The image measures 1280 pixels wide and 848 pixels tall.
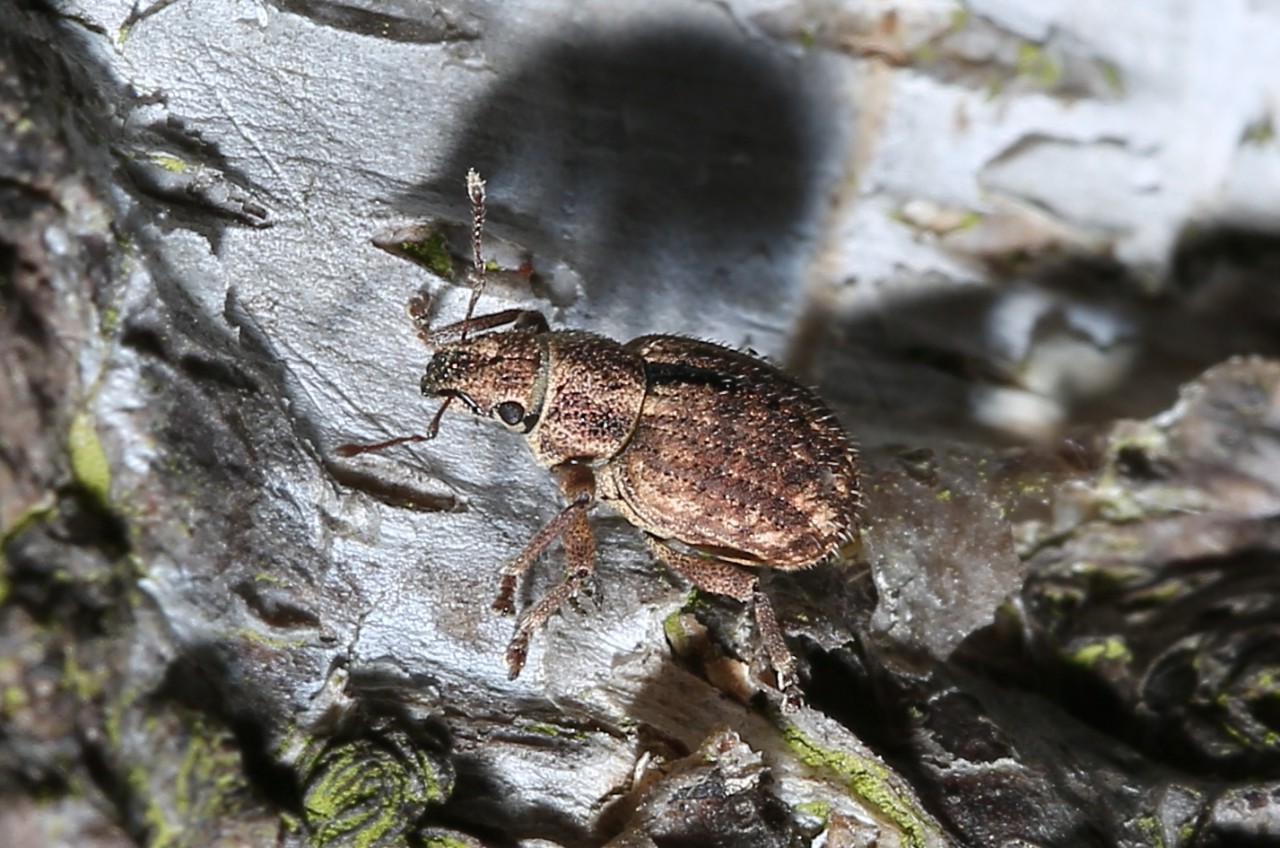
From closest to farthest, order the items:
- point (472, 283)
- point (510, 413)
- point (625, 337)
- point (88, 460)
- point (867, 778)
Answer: point (88, 460) → point (867, 778) → point (472, 283) → point (510, 413) → point (625, 337)

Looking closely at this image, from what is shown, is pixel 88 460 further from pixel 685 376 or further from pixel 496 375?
pixel 685 376

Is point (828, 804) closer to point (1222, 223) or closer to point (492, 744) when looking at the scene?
point (492, 744)

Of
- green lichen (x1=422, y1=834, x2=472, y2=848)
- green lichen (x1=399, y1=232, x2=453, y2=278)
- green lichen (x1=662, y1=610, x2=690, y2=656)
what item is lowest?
green lichen (x1=422, y1=834, x2=472, y2=848)

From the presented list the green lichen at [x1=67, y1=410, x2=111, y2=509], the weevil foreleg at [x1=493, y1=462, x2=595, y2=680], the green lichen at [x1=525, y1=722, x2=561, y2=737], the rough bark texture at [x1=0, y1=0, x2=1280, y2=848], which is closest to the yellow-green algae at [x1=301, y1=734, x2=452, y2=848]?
the rough bark texture at [x1=0, y1=0, x2=1280, y2=848]

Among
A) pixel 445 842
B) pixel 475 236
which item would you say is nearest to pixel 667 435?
pixel 475 236

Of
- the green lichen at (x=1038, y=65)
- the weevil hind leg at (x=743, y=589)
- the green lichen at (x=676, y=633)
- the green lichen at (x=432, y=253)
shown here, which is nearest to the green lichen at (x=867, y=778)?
the weevil hind leg at (x=743, y=589)

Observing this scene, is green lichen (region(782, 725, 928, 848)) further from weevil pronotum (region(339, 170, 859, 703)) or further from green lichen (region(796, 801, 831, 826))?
weevil pronotum (region(339, 170, 859, 703))
